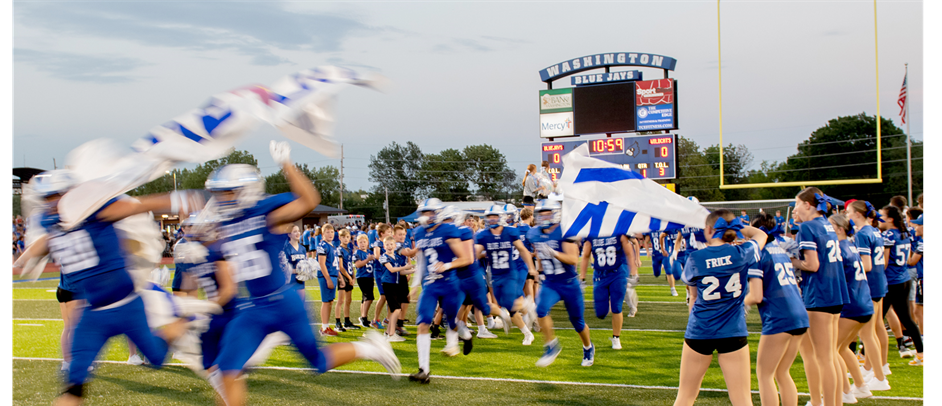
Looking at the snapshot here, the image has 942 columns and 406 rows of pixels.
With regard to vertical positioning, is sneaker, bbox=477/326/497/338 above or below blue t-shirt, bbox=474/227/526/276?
below

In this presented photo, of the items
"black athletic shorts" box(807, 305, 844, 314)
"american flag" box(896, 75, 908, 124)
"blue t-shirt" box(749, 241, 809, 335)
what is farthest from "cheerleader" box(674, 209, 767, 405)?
"american flag" box(896, 75, 908, 124)

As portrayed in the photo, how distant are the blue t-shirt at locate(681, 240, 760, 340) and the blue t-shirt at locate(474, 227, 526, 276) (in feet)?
15.7

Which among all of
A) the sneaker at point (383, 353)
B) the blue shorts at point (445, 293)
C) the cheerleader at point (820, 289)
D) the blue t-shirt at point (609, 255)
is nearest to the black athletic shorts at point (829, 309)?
the cheerleader at point (820, 289)

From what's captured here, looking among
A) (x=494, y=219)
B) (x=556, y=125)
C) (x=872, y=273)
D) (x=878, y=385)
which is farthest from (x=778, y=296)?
(x=556, y=125)

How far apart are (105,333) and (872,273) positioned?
7388mm

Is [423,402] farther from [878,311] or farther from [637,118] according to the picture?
[637,118]

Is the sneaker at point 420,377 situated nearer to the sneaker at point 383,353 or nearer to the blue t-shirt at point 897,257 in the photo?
the sneaker at point 383,353

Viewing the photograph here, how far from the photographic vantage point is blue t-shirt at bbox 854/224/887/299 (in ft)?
21.7

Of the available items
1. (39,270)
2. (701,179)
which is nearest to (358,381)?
(39,270)

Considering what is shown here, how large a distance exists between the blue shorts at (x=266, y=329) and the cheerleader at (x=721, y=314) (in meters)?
2.69

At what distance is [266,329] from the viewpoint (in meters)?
4.36

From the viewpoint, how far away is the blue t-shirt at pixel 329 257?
33.9 ft

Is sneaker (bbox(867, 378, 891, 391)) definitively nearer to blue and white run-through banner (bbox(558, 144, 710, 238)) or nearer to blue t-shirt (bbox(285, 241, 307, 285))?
blue and white run-through banner (bbox(558, 144, 710, 238))

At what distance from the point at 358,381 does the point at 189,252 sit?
3108 millimetres
